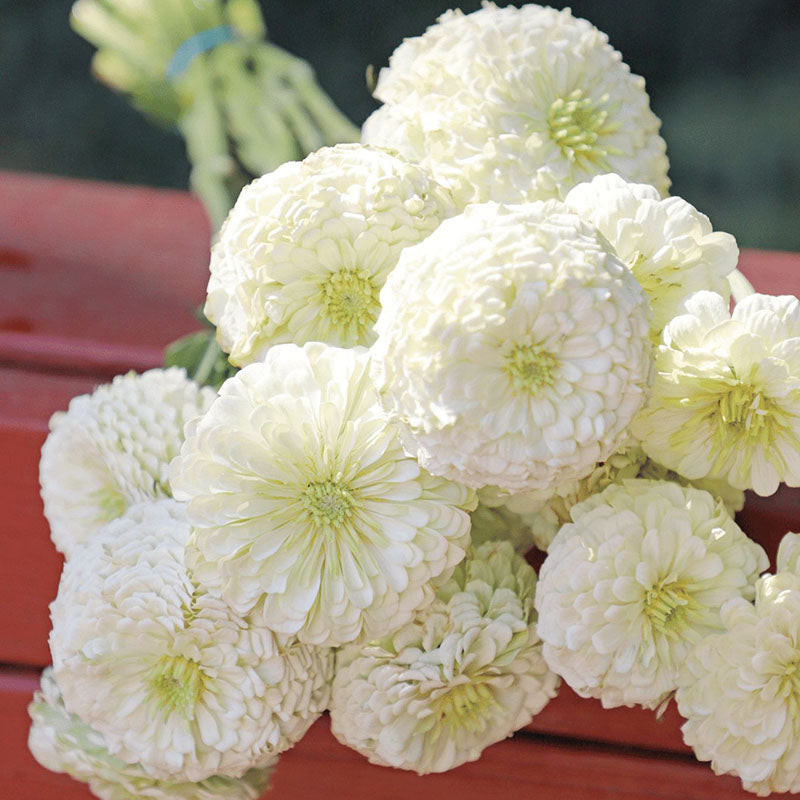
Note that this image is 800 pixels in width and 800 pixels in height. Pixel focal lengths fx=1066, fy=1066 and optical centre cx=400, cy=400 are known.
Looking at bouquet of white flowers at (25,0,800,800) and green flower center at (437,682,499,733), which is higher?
bouquet of white flowers at (25,0,800,800)

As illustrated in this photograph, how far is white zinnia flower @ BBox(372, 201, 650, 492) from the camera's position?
1.52 feet

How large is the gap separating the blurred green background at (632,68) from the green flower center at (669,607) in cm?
166

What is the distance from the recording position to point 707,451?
54 centimetres

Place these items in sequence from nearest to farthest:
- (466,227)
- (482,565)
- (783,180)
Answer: (466,227), (482,565), (783,180)

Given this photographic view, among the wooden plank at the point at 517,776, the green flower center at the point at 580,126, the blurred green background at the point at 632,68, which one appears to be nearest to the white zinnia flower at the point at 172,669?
the wooden plank at the point at 517,776

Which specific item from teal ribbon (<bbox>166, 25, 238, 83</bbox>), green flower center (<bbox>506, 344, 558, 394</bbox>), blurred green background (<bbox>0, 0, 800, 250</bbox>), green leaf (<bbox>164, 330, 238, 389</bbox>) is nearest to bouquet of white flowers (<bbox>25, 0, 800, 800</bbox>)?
green flower center (<bbox>506, 344, 558, 394</bbox>)

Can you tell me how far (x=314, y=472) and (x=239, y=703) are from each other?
0.14m

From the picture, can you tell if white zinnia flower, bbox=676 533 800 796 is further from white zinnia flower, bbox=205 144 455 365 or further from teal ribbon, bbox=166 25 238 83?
teal ribbon, bbox=166 25 238 83

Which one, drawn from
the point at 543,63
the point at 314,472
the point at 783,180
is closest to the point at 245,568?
the point at 314,472

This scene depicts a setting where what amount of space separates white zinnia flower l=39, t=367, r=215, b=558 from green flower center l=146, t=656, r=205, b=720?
0.39 feet

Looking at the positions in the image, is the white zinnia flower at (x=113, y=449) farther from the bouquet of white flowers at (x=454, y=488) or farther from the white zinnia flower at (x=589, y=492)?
the white zinnia flower at (x=589, y=492)

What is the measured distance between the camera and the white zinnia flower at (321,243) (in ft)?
1.85

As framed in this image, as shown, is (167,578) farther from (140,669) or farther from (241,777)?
(241,777)

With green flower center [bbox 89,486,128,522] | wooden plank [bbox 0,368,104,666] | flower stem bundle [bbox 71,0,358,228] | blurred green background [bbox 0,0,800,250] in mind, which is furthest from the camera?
blurred green background [bbox 0,0,800,250]
